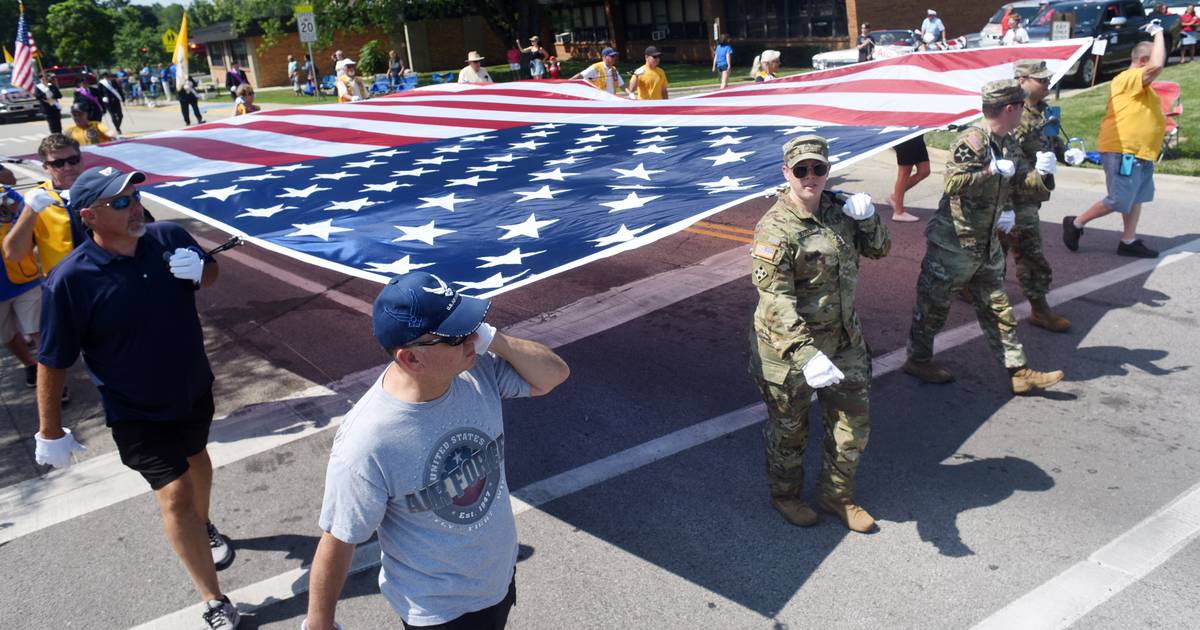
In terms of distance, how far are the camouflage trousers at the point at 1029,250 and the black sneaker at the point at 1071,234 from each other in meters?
2.21

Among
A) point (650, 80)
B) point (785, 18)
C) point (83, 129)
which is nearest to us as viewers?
point (83, 129)

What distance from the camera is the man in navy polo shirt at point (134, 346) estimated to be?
380 centimetres

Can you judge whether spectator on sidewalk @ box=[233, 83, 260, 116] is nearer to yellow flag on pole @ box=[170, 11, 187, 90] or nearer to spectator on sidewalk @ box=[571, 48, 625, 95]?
yellow flag on pole @ box=[170, 11, 187, 90]

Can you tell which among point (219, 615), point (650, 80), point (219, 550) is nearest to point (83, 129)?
point (650, 80)

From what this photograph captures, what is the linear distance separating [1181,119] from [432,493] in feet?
51.7

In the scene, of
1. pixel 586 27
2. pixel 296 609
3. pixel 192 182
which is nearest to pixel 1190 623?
pixel 296 609

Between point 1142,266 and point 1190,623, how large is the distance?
5421mm

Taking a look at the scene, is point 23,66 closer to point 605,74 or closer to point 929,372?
point 605,74

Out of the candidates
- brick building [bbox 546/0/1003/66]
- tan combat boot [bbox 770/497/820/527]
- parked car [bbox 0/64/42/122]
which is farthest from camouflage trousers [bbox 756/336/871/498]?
parked car [bbox 0/64/42/122]

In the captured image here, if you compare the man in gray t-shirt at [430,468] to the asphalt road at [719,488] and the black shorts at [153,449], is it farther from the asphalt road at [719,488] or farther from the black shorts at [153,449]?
the black shorts at [153,449]

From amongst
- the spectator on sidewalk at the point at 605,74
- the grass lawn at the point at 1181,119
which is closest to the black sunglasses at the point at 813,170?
the spectator on sidewalk at the point at 605,74

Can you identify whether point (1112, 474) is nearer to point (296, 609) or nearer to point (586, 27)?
point (296, 609)

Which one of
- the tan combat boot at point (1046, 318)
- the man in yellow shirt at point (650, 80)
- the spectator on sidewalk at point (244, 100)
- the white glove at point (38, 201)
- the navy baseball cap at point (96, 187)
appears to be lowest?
the tan combat boot at point (1046, 318)

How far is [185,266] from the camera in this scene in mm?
3982
